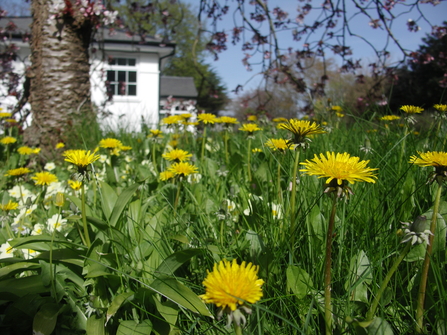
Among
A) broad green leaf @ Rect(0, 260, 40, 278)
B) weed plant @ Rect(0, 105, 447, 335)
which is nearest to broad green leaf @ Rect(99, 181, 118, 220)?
weed plant @ Rect(0, 105, 447, 335)

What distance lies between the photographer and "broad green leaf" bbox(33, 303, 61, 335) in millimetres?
954

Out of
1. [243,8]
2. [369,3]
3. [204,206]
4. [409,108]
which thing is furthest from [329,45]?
[204,206]

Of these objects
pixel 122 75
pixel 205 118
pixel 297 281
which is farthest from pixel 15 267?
pixel 122 75

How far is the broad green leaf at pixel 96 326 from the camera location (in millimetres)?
949

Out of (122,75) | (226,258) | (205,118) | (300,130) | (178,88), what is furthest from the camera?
(178,88)

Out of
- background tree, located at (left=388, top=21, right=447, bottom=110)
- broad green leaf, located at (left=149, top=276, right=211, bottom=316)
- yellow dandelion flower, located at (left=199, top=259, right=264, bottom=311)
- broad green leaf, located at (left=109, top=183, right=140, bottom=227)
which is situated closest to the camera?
yellow dandelion flower, located at (left=199, top=259, right=264, bottom=311)

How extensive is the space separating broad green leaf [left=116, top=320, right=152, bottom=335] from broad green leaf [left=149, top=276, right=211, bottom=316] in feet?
0.45

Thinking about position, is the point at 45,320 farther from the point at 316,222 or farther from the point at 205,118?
the point at 205,118

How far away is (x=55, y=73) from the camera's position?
12.7 feet

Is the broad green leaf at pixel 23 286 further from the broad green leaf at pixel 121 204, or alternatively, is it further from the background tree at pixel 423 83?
the background tree at pixel 423 83

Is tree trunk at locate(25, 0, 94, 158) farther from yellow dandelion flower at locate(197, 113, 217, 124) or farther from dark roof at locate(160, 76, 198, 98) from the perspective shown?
dark roof at locate(160, 76, 198, 98)

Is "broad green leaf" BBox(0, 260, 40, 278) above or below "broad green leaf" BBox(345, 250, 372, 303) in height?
below

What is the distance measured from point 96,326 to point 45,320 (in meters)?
0.15

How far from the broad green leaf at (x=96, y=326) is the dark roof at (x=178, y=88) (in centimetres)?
2465
